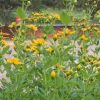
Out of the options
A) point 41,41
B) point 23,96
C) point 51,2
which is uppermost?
point 41,41

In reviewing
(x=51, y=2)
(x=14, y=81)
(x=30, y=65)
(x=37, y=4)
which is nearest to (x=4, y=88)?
(x=14, y=81)

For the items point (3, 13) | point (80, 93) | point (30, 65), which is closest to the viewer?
point (80, 93)

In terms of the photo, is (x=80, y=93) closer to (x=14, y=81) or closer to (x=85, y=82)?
(x=85, y=82)

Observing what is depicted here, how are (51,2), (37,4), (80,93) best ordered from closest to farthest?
(80,93) → (37,4) → (51,2)

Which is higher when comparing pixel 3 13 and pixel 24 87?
pixel 24 87

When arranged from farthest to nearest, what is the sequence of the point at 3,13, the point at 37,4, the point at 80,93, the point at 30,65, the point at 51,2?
the point at 51,2
the point at 37,4
the point at 3,13
the point at 30,65
the point at 80,93

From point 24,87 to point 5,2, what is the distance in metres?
13.2

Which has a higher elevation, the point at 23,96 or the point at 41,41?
the point at 41,41

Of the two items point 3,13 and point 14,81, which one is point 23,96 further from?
point 3,13

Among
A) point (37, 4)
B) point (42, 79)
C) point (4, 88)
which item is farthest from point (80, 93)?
point (37, 4)

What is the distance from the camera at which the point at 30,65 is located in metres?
3.41

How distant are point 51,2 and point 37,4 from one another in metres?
4.07

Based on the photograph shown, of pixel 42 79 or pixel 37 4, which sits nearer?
pixel 42 79

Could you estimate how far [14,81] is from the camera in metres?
3.07
